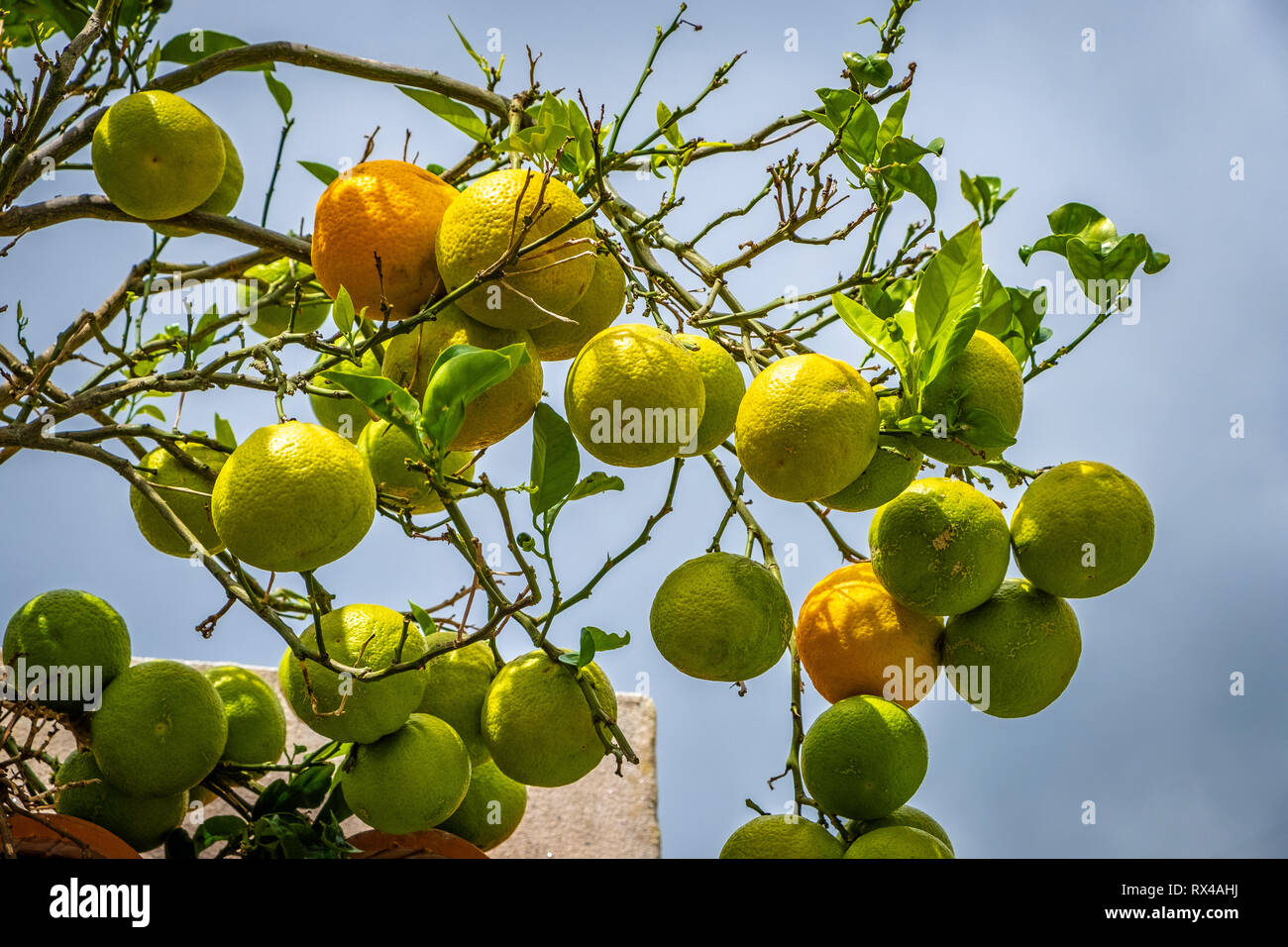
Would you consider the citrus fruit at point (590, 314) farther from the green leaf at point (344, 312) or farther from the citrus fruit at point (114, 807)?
the citrus fruit at point (114, 807)

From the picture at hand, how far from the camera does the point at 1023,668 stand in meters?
0.76

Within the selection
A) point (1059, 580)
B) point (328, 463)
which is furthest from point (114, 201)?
point (1059, 580)

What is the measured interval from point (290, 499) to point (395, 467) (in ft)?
0.72

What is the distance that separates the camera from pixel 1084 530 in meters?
0.72

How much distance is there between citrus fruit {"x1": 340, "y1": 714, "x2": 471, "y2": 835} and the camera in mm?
851

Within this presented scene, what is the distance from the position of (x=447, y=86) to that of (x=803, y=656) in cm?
53

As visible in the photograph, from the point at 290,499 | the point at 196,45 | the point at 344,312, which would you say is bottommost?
the point at 290,499

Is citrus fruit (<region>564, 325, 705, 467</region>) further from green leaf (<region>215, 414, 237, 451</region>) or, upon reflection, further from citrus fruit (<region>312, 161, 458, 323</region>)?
green leaf (<region>215, 414, 237, 451</region>)

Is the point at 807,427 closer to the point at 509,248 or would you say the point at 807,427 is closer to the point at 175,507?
the point at 509,248

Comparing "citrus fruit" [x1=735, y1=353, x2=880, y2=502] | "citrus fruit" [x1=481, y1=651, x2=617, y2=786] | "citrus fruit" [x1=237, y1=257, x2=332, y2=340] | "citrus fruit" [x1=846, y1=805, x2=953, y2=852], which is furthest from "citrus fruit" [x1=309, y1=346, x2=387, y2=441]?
"citrus fruit" [x1=846, y1=805, x2=953, y2=852]

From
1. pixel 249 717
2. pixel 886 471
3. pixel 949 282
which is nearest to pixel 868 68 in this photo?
pixel 949 282

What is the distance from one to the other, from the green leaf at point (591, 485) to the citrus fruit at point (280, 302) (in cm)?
34

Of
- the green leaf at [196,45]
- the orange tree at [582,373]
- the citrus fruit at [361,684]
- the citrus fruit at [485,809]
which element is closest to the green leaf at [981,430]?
the orange tree at [582,373]
